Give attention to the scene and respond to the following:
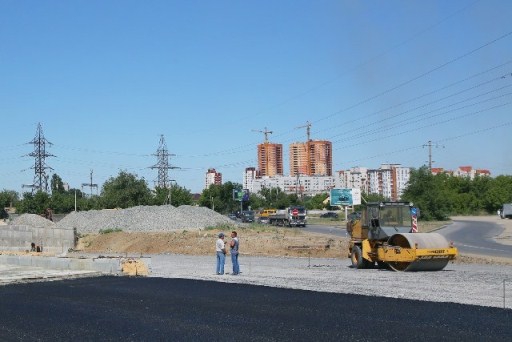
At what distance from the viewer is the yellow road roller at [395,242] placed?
23.2 metres

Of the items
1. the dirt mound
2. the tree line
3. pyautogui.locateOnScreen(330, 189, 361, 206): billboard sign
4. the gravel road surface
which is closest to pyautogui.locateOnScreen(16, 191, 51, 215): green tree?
the tree line

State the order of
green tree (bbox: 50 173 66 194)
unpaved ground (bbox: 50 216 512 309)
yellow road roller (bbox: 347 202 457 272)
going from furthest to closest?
green tree (bbox: 50 173 66 194), yellow road roller (bbox: 347 202 457 272), unpaved ground (bbox: 50 216 512 309)

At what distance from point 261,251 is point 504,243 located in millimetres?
18169

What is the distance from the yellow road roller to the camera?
76.2 feet

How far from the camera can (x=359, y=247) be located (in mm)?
26094

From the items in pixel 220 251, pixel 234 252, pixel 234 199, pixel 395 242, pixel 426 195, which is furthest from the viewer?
pixel 234 199

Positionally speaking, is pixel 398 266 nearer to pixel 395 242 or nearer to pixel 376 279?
pixel 395 242

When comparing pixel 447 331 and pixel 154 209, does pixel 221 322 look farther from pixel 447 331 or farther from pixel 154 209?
pixel 154 209

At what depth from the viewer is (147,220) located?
6319 cm

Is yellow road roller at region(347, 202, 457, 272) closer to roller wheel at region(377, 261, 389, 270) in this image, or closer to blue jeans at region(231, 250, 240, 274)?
roller wheel at region(377, 261, 389, 270)

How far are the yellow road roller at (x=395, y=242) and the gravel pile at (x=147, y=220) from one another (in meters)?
36.5

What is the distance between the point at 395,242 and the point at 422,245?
1350 millimetres

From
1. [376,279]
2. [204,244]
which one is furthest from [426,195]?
[376,279]

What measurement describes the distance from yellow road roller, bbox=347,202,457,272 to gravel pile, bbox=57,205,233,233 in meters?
36.5
